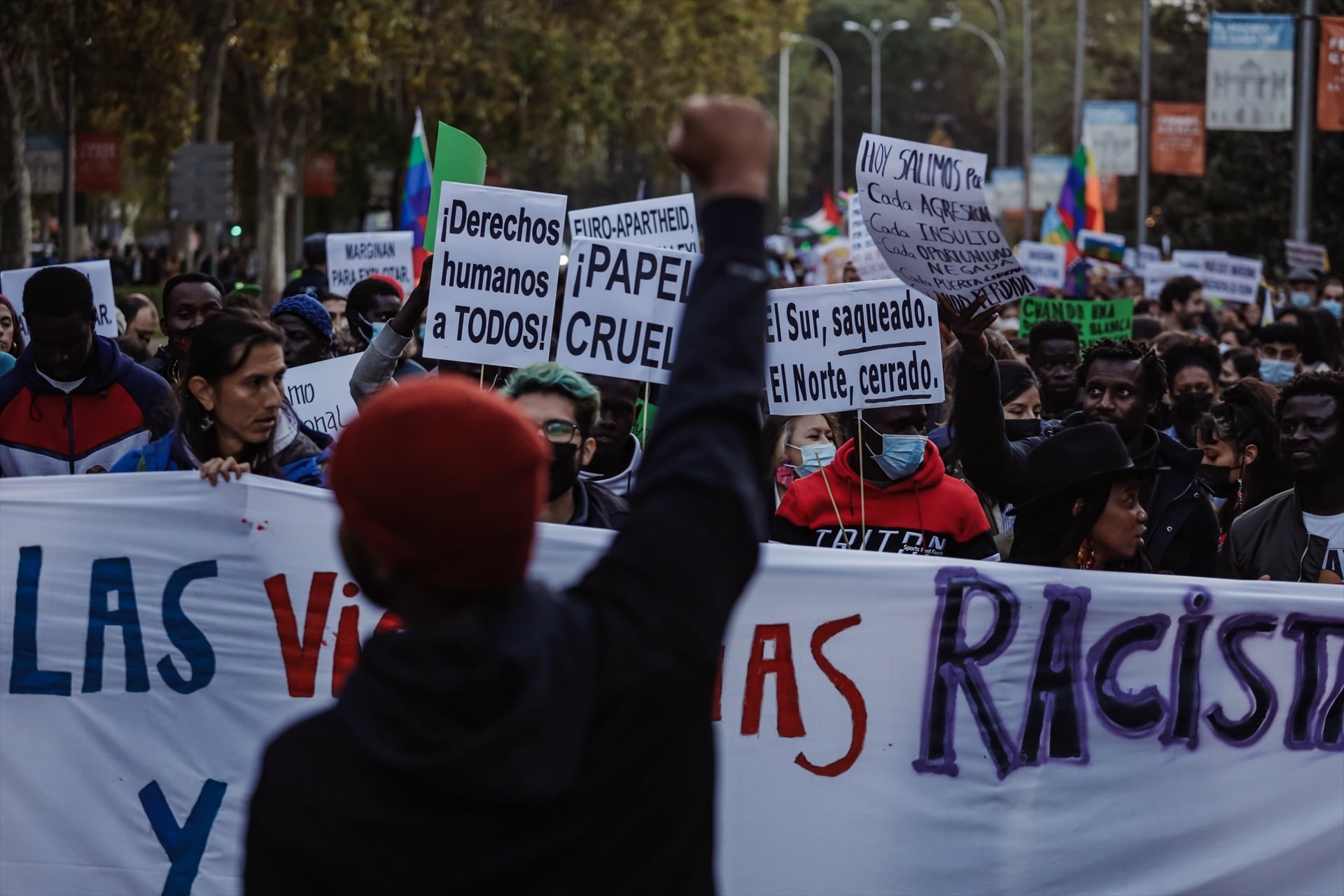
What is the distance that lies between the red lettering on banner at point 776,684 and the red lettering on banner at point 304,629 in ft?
3.07

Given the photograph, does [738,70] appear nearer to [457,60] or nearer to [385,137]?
[385,137]

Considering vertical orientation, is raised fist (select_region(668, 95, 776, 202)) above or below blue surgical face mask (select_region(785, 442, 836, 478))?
above

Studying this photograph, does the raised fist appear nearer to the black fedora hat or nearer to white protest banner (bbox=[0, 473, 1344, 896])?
white protest banner (bbox=[0, 473, 1344, 896])

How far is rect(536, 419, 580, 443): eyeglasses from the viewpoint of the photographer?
4602mm

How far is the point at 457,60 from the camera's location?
31984 millimetres

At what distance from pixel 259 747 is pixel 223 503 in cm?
58

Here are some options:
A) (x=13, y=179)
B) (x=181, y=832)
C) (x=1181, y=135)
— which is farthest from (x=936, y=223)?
(x=1181, y=135)

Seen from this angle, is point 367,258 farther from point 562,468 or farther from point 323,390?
point 562,468

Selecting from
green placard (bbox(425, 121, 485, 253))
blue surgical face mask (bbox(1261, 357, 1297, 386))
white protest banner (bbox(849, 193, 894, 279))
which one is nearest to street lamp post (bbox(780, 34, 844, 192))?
white protest banner (bbox(849, 193, 894, 279))

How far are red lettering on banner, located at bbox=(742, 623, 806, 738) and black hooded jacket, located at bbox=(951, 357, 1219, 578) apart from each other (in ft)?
2.69

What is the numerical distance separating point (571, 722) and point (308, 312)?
258 inches

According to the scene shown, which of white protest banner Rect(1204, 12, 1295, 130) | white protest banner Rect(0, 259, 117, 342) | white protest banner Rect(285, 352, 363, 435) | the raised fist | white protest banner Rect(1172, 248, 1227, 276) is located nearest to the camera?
the raised fist

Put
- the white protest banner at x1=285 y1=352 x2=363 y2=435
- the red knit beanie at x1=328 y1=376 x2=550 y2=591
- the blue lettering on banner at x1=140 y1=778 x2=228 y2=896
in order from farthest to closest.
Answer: the white protest banner at x1=285 y1=352 x2=363 y2=435 < the blue lettering on banner at x1=140 y1=778 x2=228 y2=896 < the red knit beanie at x1=328 y1=376 x2=550 y2=591

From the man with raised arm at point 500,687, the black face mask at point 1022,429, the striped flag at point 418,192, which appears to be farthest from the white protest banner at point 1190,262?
the man with raised arm at point 500,687
